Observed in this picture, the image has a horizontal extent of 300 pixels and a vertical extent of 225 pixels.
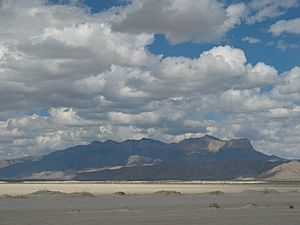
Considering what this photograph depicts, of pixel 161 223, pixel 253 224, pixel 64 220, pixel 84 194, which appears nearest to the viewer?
pixel 253 224

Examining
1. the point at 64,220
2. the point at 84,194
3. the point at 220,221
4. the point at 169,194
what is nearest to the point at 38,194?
the point at 84,194

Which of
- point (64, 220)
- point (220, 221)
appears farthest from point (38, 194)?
point (220, 221)

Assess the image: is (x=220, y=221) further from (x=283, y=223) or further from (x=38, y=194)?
(x=38, y=194)

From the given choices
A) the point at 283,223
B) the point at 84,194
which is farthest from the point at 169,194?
the point at 283,223

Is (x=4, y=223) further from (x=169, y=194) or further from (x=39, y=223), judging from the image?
(x=169, y=194)

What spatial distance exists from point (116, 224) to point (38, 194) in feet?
190

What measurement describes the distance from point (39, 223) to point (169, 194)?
5828cm

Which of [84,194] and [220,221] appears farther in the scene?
[84,194]

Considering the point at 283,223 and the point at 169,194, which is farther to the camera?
the point at 169,194

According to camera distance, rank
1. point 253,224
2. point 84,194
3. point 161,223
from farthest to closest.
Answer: point 84,194
point 161,223
point 253,224

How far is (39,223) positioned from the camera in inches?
1465

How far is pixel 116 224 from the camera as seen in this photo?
36125 millimetres

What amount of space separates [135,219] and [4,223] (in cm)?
912

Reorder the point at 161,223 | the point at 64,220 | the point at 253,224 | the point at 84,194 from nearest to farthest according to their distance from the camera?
the point at 253,224 → the point at 161,223 → the point at 64,220 → the point at 84,194
